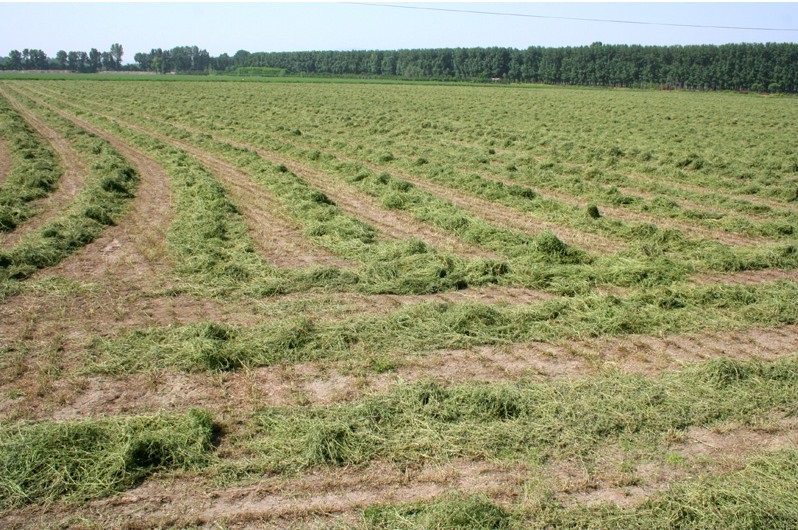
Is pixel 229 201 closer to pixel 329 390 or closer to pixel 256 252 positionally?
pixel 256 252

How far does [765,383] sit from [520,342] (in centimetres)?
257

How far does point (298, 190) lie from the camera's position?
15633mm

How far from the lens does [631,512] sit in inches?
179

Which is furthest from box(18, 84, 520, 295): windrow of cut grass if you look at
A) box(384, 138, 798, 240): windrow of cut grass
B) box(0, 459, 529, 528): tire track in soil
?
box(384, 138, 798, 240): windrow of cut grass

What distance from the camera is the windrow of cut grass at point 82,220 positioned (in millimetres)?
Answer: 10086

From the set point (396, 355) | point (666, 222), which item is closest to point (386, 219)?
point (666, 222)

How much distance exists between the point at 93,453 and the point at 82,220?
8.84 meters

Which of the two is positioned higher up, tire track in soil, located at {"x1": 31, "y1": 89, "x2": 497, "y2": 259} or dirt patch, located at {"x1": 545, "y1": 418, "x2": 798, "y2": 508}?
tire track in soil, located at {"x1": 31, "y1": 89, "x2": 497, "y2": 259}

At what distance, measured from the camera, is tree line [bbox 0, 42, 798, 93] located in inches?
4146

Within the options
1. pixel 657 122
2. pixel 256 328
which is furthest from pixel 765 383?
pixel 657 122

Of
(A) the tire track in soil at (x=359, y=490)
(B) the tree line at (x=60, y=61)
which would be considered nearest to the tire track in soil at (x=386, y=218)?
(A) the tire track in soil at (x=359, y=490)

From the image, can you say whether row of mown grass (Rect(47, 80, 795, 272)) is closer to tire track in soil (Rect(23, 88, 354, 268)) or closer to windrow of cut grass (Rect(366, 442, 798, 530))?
tire track in soil (Rect(23, 88, 354, 268))

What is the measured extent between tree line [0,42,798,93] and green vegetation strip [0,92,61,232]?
102348mm

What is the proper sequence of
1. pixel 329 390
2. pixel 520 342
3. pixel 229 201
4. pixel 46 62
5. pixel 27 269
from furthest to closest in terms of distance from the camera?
pixel 46 62 → pixel 229 201 → pixel 27 269 → pixel 520 342 → pixel 329 390
